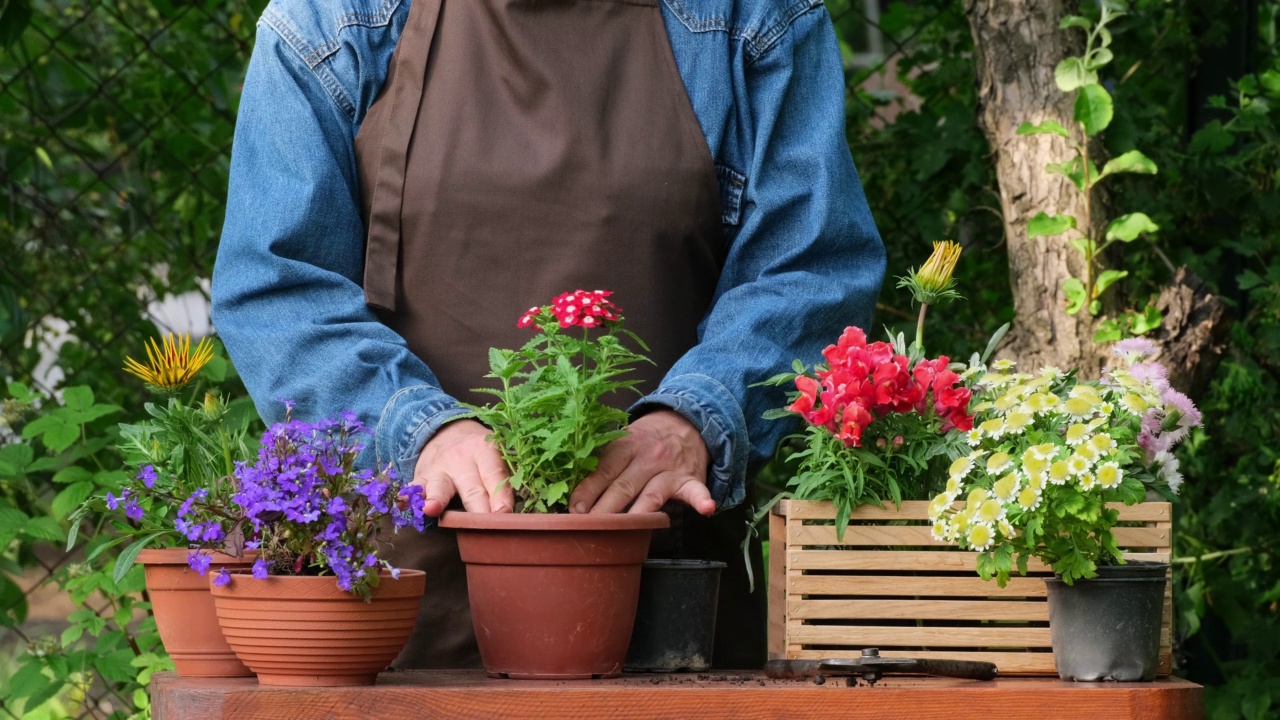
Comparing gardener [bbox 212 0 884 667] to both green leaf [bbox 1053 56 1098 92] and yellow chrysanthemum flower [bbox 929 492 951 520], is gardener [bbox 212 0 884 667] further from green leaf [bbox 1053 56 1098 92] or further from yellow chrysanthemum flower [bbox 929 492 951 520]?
green leaf [bbox 1053 56 1098 92]

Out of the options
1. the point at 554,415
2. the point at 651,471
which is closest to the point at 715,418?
the point at 651,471

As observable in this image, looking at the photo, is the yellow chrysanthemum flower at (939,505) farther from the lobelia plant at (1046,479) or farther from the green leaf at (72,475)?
the green leaf at (72,475)

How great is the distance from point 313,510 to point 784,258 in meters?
0.69

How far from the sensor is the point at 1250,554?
2.83m

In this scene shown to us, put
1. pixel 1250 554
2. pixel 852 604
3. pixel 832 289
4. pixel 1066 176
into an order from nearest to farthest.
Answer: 1. pixel 852 604
2. pixel 832 289
3. pixel 1066 176
4. pixel 1250 554

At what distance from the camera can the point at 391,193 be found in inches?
64.9

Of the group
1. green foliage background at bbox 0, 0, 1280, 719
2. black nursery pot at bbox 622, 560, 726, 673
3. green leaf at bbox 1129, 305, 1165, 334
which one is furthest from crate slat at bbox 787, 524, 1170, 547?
green foliage background at bbox 0, 0, 1280, 719

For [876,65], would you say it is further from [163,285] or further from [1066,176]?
[163,285]

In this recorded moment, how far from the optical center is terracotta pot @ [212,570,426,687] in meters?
1.22

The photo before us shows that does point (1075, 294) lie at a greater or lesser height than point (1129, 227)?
lesser

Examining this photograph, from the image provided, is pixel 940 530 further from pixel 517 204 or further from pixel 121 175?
pixel 121 175

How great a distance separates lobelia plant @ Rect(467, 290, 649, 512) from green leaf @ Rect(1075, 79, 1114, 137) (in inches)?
49.3

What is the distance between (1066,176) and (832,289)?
3.01ft

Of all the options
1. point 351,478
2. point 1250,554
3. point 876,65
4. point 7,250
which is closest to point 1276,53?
point 876,65
